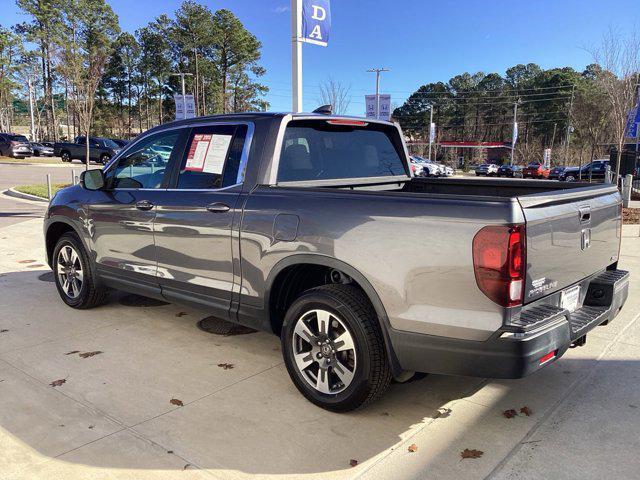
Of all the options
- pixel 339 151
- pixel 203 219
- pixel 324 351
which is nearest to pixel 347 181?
pixel 339 151

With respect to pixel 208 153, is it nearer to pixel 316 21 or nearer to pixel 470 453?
pixel 470 453

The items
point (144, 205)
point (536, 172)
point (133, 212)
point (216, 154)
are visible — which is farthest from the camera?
point (536, 172)

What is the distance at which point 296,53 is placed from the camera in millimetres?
9109

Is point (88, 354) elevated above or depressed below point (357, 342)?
below

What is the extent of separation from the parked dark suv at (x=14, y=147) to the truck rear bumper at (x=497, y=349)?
4194 centimetres

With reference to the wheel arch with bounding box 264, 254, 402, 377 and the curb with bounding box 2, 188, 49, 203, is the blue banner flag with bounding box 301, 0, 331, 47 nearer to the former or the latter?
the wheel arch with bounding box 264, 254, 402, 377

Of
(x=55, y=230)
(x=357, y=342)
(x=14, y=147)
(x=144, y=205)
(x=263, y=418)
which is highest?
(x=14, y=147)

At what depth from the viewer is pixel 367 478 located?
2662 millimetres

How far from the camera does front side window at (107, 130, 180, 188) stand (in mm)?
4416

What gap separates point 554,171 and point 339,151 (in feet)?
134

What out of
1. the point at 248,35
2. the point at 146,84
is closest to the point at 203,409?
the point at 248,35

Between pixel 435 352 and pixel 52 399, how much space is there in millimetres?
2502

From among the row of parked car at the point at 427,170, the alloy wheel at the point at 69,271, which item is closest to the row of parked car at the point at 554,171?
the row of parked car at the point at 427,170

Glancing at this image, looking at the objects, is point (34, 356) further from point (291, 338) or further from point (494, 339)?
point (494, 339)
